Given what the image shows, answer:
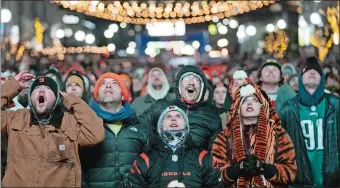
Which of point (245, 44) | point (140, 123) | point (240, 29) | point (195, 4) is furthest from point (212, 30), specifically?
point (140, 123)

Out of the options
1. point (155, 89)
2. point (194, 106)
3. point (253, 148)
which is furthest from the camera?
point (155, 89)

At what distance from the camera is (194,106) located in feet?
30.1

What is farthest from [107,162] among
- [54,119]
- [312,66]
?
[312,66]

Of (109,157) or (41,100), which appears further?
(109,157)

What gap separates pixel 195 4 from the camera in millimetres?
35938

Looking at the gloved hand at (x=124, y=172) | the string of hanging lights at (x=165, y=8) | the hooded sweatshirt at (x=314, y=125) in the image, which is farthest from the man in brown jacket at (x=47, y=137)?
the string of hanging lights at (x=165, y=8)

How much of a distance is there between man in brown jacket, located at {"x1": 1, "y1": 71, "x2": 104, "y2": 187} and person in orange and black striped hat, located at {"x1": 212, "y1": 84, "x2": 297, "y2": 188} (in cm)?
137

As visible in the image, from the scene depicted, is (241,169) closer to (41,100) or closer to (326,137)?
(41,100)

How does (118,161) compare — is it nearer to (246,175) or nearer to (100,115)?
(100,115)

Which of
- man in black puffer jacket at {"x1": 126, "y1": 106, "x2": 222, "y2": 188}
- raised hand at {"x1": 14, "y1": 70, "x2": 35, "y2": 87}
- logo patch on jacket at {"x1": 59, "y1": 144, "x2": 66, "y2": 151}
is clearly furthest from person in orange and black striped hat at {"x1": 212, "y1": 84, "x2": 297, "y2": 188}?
raised hand at {"x1": 14, "y1": 70, "x2": 35, "y2": 87}

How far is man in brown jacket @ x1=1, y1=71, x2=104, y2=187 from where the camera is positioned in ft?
25.7

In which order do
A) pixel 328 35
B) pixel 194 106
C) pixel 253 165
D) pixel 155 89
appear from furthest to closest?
pixel 328 35 → pixel 155 89 → pixel 194 106 → pixel 253 165

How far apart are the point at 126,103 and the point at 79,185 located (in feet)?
4.30

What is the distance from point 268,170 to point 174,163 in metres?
0.99
